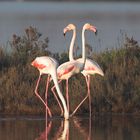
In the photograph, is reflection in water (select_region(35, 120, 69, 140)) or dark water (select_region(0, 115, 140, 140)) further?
dark water (select_region(0, 115, 140, 140))

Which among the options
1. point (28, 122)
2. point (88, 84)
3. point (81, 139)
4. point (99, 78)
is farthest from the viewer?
point (99, 78)

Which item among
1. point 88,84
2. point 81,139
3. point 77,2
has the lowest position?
point 81,139

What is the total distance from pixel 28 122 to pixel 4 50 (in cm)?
417

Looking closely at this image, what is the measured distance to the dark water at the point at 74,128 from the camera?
1134 cm

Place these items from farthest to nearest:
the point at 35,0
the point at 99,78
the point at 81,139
Result: the point at 35,0 → the point at 99,78 → the point at 81,139

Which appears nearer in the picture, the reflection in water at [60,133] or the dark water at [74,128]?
the reflection in water at [60,133]

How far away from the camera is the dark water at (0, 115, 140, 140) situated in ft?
37.2

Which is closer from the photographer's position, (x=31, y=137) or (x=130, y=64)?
(x=31, y=137)

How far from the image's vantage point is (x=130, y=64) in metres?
15.6

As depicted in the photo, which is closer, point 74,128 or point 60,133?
point 60,133

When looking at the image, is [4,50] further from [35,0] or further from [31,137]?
[35,0]

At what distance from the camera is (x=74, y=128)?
40.2 feet

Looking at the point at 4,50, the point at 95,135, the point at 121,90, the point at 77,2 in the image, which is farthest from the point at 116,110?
the point at 77,2

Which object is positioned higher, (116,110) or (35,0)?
(35,0)
